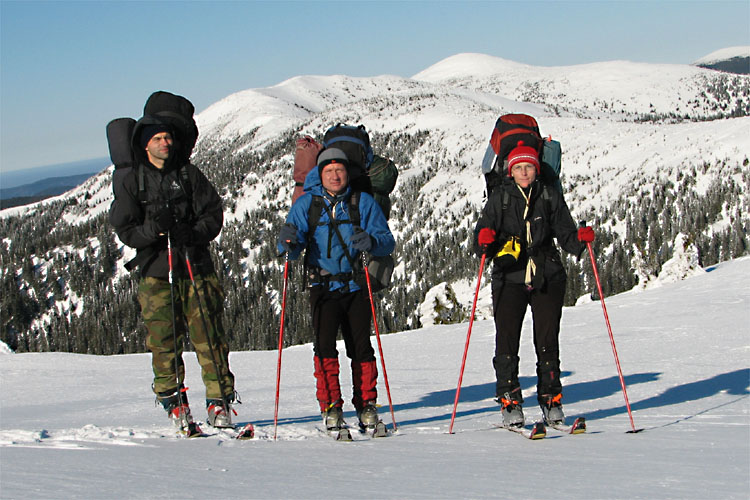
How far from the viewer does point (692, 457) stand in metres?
3.86

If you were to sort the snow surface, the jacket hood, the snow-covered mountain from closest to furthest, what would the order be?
1. the snow surface
2. the jacket hood
3. the snow-covered mountain

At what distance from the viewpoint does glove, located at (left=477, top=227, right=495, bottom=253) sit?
5.12 metres

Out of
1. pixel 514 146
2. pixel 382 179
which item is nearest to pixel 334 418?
pixel 382 179

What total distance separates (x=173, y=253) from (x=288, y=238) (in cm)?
96

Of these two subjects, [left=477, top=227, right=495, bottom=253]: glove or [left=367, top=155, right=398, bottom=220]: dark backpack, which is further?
[left=367, top=155, right=398, bottom=220]: dark backpack

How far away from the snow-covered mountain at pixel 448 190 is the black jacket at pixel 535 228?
21606mm

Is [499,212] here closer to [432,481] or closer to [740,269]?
[432,481]

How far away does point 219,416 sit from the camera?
5.32 m

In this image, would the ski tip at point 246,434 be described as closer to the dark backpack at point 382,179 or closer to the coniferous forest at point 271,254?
the dark backpack at point 382,179

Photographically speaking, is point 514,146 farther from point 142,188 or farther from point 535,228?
point 142,188

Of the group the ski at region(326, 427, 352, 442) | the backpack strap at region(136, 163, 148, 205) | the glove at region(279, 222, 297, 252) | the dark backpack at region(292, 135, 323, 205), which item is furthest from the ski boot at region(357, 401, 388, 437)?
the backpack strap at region(136, 163, 148, 205)

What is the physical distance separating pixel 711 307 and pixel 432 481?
405 inches

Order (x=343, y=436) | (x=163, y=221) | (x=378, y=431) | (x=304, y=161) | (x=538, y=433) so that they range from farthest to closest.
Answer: (x=304, y=161)
(x=378, y=431)
(x=163, y=221)
(x=343, y=436)
(x=538, y=433)

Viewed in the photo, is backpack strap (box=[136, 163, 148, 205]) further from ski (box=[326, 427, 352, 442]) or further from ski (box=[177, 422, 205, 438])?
ski (box=[326, 427, 352, 442])
